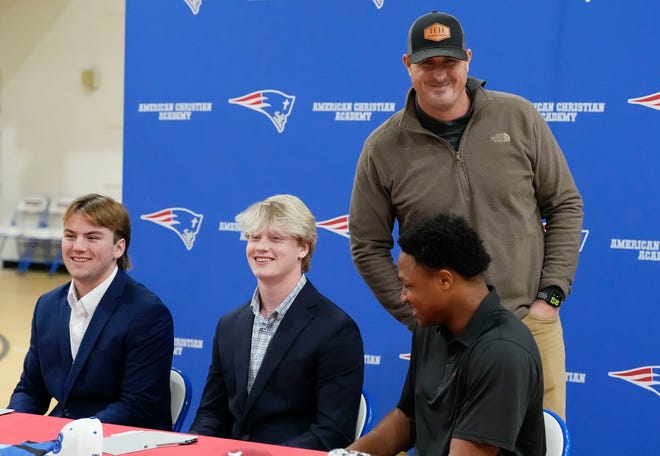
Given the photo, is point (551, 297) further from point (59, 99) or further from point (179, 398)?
point (59, 99)

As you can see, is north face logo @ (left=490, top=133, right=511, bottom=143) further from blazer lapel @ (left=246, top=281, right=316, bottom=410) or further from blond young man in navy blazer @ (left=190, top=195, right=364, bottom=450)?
blazer lapel @ (left=246, top=281, right=316, bottom=410)

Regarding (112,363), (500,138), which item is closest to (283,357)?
(112,363)

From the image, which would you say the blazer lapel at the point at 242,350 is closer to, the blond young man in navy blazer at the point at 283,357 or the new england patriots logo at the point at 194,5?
the blond young man in navy blazer at the point at 283,357

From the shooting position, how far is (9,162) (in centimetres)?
1180

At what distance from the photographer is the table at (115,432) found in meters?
1.94

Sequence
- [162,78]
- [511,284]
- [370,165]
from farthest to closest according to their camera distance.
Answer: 1. [162,78]
2. [370,165]
3. [511,284]

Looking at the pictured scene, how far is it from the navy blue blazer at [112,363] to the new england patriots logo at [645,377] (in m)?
2.09

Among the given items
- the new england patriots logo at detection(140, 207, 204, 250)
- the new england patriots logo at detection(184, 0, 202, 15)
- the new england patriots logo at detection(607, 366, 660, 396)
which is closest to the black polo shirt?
the new england patriots logo at detection(607, 366, 660, 396)

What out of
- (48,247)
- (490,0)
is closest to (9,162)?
(48,247)

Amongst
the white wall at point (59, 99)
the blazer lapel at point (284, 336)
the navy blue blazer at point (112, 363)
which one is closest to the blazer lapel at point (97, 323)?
the navy blue blazer at point (112, 363)

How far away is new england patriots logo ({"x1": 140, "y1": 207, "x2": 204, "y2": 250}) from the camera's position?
4352 millimetres

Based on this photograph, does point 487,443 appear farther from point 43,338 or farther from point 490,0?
point 490,0

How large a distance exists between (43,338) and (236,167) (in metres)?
1.64

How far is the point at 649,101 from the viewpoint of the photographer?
3.49 m
